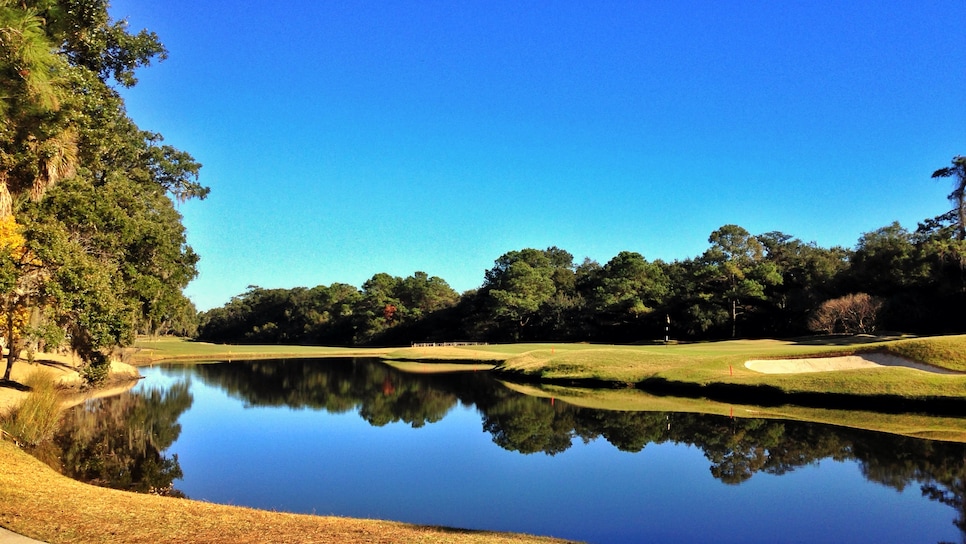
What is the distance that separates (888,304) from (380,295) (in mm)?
77564

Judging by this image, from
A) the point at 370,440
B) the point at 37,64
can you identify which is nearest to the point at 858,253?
the point at 370,440

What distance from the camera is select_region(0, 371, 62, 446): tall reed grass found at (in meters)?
15.3

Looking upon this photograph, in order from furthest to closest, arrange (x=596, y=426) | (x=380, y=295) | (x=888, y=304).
Result: 1. (x=380, y=295)
2. (x=888, y=304)
3. (x=596, y=426)

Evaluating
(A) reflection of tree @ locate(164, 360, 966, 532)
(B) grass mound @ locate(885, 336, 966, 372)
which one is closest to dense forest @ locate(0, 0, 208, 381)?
(A) reflection of tree @ locate(164, 360, 966, 532)

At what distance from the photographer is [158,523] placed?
8.03 m

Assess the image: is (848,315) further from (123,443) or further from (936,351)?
(123,443)

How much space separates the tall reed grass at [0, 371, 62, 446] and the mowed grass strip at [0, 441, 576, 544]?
20.0ft

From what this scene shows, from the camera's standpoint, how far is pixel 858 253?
5731 cm

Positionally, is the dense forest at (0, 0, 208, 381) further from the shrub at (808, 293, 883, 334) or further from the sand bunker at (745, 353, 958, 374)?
the shrub at (808, 293, 883, 334)

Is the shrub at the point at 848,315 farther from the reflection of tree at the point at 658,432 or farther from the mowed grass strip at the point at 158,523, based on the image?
the mowed grass strip at the point at 158,523

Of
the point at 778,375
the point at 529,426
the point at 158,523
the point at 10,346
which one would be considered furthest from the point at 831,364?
the point at 10,346

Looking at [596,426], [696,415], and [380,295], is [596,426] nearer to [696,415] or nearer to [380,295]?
[696,415]

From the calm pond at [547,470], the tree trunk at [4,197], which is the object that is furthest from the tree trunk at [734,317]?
the tree trunk at [4,197]

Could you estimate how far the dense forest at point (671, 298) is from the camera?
5109 cm
